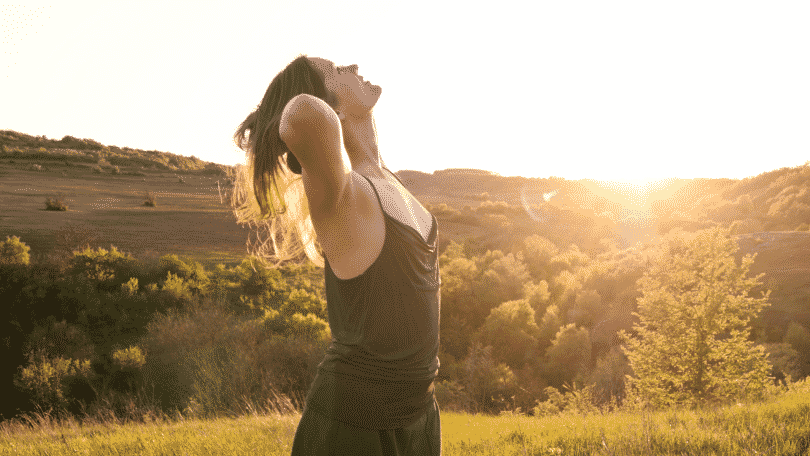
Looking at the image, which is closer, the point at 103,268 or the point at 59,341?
the point at 59,341

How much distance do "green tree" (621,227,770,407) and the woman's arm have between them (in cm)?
1539

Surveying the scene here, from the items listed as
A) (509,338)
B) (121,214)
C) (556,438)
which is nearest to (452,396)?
(509,338)

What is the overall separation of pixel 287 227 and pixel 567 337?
28945 mm

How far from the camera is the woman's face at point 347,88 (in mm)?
1391

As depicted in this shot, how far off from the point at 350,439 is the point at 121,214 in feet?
147

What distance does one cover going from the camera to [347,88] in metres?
1.41

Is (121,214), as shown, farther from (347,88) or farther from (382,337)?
(382,337)

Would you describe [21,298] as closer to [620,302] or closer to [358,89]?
[358,89]

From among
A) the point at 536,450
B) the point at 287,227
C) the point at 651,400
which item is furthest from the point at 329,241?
the point at 651,400

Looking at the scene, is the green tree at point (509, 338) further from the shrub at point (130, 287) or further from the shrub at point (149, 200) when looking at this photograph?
the shrub at point (149, 200)

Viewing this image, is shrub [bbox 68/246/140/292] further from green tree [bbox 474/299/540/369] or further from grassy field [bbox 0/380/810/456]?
grassy field [bbox 0/380/810/456]

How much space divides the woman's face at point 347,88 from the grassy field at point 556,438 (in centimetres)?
377

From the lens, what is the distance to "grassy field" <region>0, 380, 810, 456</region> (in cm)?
426

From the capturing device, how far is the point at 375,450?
1.32 metres
